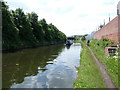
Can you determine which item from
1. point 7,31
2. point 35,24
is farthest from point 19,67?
point 35,24

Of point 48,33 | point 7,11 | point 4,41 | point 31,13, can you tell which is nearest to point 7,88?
point 4,41

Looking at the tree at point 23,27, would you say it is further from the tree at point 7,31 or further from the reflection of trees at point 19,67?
the reflection of trees at point 19,67

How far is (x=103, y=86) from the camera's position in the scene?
6.77 meters

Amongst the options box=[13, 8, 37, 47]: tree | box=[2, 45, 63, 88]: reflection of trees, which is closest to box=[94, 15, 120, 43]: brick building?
box=[2, 45, 63, 88]: reflection of trees

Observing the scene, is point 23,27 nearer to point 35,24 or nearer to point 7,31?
point 35,24

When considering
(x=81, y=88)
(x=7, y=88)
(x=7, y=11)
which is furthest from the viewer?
(x=7, y=11)

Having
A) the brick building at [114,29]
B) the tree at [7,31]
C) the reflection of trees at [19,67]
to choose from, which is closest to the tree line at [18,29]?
the tree at [7,31]

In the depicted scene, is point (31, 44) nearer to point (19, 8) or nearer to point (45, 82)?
point (19, 8)

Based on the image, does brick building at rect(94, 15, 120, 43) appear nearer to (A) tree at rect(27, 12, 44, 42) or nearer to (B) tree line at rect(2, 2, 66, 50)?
(B) tree line at rect(2, 2, 66, 50)

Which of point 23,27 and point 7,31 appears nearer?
point 7,31

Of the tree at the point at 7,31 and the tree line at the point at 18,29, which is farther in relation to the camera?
the tree line at the point at 18,29

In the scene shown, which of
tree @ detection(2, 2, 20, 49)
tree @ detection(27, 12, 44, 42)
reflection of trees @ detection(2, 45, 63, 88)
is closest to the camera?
reflection of trees @ detection(2, 45, 63, 88)

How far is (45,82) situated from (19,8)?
34649 millimetres

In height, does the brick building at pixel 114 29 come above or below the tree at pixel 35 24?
below
